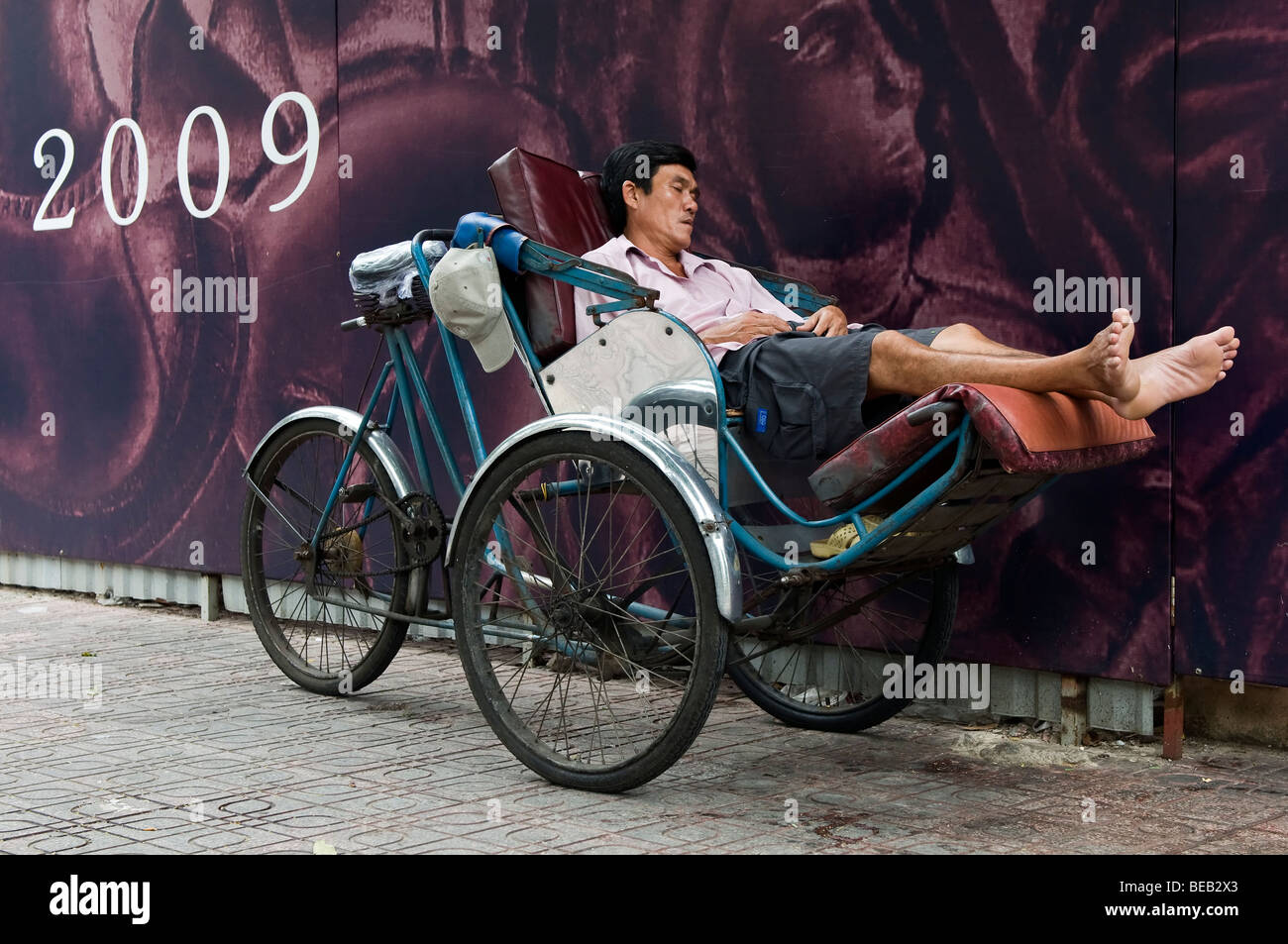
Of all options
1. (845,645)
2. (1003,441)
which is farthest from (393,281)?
(1003,441)

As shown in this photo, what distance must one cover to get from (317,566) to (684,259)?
1686 millimetres

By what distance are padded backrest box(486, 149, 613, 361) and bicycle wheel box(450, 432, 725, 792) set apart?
435mm

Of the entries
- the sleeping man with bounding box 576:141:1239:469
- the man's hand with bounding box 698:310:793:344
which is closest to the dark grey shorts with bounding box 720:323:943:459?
the sleeping man with bounding box 576:141:1239:469

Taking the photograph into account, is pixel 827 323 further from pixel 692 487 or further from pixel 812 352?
pixel 692 487

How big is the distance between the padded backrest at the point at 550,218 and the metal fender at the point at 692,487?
46 centimetres

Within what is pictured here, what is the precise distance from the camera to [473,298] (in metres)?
4.34

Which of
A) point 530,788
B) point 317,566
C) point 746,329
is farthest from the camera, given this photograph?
point 317,566

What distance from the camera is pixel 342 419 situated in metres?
5.13

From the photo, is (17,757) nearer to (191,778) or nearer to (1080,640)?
(191,778)

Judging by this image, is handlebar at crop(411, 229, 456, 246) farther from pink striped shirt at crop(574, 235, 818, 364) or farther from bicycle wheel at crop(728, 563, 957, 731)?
bicycle wheel at crop(728, 563, 957, 731)

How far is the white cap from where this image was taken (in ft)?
14.2

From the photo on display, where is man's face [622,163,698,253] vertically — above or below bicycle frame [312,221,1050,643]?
above

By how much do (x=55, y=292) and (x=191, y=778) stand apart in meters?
4.53

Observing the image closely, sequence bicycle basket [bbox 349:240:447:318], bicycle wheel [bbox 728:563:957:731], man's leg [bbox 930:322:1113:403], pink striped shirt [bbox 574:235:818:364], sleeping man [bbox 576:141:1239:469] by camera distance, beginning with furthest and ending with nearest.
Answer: bicycle basket [bbox 349:240:447:318]
pink striped shirt [bbox 574:235:818:364]
bicycle wheel [bbox 728:563:957:731]
man's leg [bbox 930:322:1113:403]
sleeping man [bbox 576:141:1239:469]
